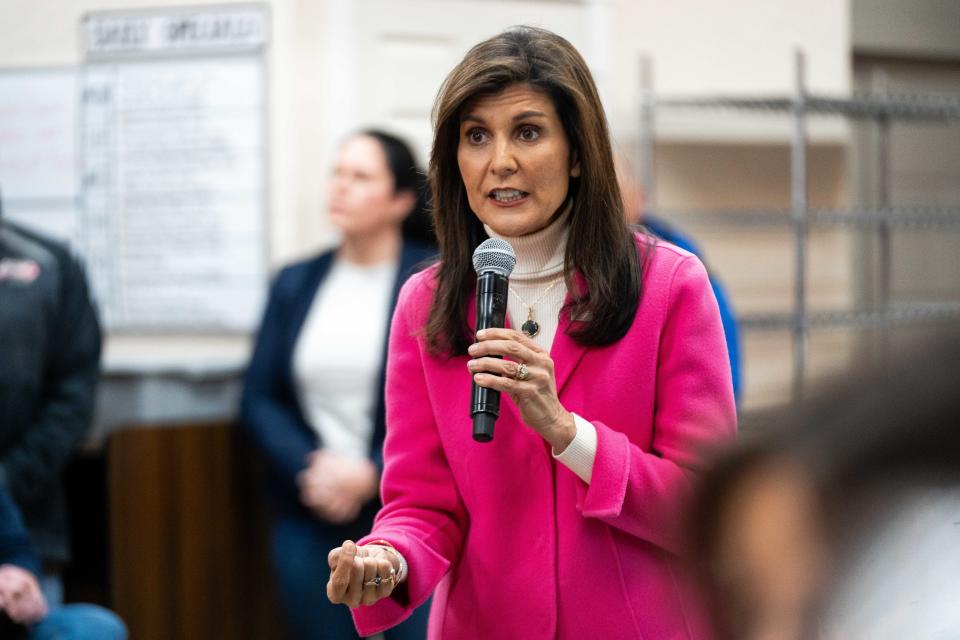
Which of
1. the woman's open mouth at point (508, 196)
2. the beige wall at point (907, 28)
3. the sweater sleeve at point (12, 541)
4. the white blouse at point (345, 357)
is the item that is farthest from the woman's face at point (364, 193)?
the beige wall at point (907, 28)

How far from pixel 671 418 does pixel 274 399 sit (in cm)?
194

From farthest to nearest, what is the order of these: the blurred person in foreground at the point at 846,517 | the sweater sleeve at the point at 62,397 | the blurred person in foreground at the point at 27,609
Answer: the sweater sleeve at the point at 62,397 < the blurred person in foreground at the point at 27,609 < the blurred person in foreground at the point at 846,517

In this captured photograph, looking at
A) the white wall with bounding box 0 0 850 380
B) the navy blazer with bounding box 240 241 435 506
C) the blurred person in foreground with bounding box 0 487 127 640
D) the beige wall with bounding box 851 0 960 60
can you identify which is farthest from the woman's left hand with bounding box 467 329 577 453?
the beige wall with bounding box 851 0 960 60

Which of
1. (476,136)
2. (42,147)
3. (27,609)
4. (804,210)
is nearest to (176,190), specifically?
(42,147)

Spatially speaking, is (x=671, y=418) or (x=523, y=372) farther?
(x=671, y=418)

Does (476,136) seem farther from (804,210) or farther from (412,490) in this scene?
(804,210)

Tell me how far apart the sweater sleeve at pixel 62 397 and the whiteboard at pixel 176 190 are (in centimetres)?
89

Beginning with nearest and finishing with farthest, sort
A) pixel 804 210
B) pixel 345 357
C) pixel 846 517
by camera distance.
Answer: pixel 846 517 < pixel 345 357 < pixel 804 210

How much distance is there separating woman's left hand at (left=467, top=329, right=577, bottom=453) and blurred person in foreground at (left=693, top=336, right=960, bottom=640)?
64cm

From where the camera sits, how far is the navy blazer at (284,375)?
300 cm

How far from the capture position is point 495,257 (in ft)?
4.27

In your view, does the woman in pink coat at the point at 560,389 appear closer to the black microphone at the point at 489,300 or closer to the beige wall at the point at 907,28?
the black microphone at the point at 489,300

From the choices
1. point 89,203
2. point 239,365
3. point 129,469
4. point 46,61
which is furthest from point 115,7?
point 129,469

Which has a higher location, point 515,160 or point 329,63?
point 329,63
